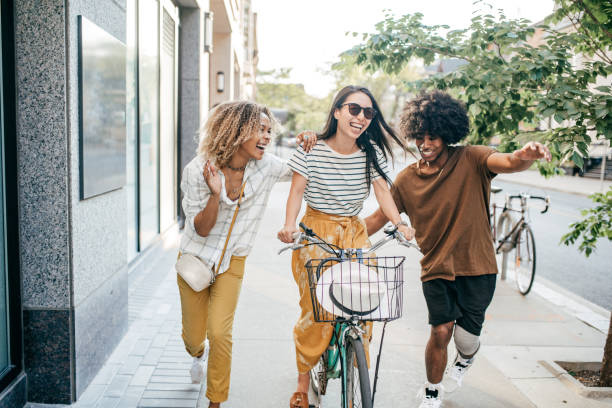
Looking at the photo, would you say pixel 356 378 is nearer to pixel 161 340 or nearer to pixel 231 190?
pixel 231 190

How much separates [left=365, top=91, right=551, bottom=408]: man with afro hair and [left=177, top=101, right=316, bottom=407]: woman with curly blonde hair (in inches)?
31.5

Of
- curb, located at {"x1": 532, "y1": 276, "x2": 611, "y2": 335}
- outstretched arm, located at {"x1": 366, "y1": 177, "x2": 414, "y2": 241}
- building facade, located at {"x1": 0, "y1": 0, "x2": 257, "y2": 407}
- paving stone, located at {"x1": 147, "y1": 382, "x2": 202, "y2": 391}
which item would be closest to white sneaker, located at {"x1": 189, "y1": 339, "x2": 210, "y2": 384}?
paving stone, located at {"x1": 147, "y1": 382, "x2": 202, "y2": 391}

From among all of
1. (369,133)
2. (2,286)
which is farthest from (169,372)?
(369,133)

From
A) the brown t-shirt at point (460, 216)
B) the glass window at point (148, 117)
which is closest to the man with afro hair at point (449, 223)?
the brown t-shirt at point (460, 216)

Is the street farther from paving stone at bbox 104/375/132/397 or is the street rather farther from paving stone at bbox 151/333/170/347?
paving stone at bbox 104/375/132/397

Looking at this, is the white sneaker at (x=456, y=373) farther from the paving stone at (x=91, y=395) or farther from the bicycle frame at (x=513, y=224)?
the bicycle frame at (x=513, y=224)

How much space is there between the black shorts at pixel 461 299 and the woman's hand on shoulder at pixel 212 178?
1447 millimetres

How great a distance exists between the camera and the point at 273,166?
3494mm

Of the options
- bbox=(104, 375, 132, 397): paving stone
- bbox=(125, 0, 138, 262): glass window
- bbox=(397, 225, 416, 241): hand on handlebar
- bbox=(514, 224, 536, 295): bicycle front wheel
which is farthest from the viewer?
bbox=(514, 224, 536, 295): bicycle front wheel

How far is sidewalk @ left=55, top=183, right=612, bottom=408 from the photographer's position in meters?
3.82

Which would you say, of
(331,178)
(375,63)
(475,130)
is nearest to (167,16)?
(375,63)

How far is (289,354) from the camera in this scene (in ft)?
15.0

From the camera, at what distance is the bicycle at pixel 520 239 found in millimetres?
6730

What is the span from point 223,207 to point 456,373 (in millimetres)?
1914
